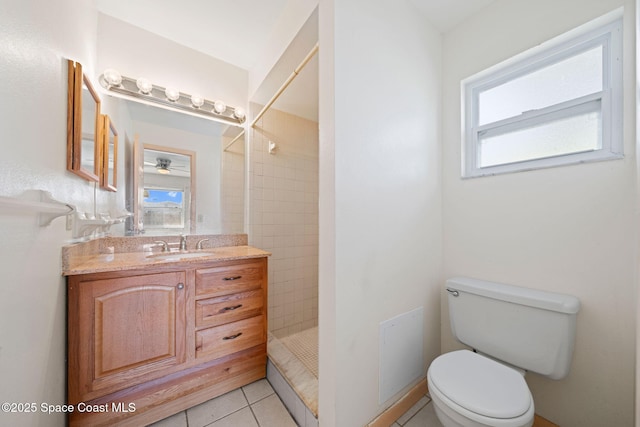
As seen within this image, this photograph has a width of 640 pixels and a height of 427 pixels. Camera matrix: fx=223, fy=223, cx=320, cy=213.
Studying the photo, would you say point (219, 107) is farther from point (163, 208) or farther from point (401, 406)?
point (401, 406)

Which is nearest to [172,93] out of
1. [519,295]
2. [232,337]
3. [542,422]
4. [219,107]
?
[219,107]

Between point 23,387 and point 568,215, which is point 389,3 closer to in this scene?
point 568,215

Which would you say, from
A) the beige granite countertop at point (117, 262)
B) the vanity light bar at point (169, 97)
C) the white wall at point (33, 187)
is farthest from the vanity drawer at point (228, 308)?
the vanity light bar at point (169, 97)

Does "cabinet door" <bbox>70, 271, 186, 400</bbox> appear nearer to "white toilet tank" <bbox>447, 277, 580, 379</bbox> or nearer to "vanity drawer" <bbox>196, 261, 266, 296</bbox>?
"vanity drawer" <bbox>196, 261, 266, 296</bbox>

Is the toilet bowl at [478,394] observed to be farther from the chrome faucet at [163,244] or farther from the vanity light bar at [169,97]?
the vanity light bar at [169,97]

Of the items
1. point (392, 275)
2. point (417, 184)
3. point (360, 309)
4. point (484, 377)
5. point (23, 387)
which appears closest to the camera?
point (23, 387)

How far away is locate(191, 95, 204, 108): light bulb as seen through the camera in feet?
6.15

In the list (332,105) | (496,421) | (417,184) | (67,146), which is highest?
(332,105)

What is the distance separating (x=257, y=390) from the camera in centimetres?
151

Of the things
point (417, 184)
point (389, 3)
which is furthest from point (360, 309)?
point (389, 3)

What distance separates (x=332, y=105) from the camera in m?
1.06

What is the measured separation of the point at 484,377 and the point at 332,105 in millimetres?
1436

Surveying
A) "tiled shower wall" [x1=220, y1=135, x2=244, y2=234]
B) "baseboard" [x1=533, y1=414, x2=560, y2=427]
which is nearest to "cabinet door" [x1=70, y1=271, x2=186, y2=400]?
"tiled shower wall" [x1=220, y1=135, x2=244, y2=234]

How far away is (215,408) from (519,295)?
1846 mm
